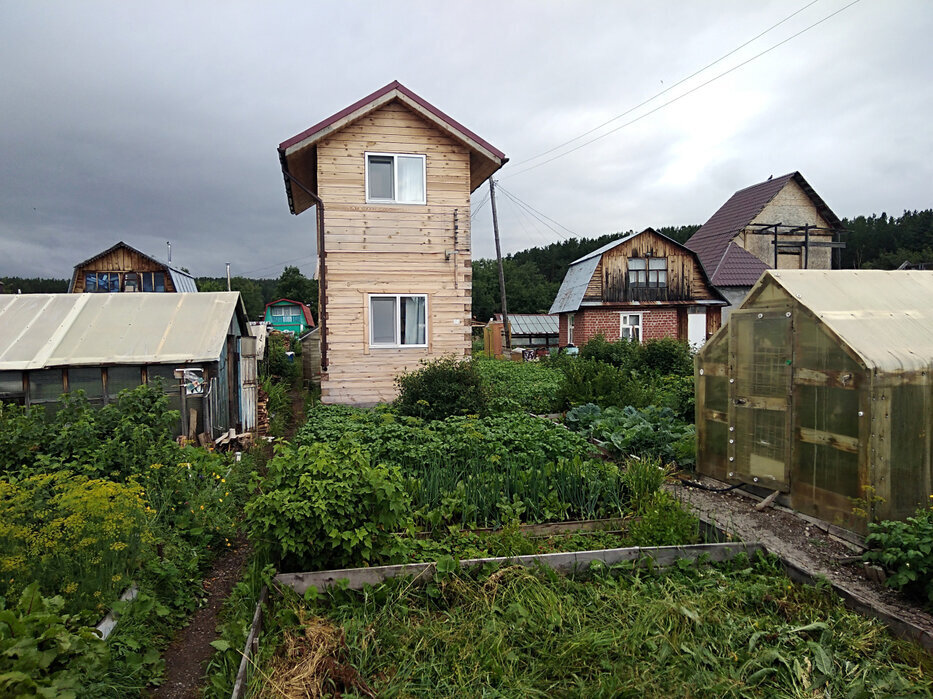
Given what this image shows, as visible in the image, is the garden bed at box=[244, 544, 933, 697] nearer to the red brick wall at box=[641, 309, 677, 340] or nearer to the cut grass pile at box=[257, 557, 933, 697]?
the cut grass pile at box=[257, 557, 933, 697]

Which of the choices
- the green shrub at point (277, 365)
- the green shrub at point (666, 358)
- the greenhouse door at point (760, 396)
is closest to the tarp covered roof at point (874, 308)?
the greenhouse door at point (760, 396)

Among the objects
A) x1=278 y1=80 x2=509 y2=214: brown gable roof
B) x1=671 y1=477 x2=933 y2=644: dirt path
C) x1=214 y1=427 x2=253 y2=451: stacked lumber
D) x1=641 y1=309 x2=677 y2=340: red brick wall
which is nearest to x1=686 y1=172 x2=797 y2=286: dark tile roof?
x1=641 y1=309 x2=677 y2=340: red brick wall

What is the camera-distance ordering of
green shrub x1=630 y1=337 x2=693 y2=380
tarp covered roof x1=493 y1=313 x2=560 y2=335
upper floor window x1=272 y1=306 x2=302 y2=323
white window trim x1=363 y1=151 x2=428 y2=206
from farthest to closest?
upper floor window x1=272 y1=306 x2=302 y2=323 → tarp covered roof x1=493 y1=313 x2=560 y2=335 → green shrub x1=630 y1=337 x2=693 y2=380 → white window trim x1=363 y1=151 x2=428 y2=206

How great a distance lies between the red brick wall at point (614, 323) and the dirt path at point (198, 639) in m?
21.2

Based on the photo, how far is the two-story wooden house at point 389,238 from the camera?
1277 cm

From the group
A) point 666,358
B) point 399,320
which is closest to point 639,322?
point 666,358

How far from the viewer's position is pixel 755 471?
259 inches

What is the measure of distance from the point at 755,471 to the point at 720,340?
1611 millimetres

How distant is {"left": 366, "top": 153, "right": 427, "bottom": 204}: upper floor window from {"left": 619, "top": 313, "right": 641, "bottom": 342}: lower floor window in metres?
14.8

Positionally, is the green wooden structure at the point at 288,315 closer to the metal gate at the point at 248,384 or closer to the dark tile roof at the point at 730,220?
the dark tile roof at the point at 730,220

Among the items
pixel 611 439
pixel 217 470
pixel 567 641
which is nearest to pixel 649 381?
pixel 611 439

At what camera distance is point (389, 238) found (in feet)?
42.8

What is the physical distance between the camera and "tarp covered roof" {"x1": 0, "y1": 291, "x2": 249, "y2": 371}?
8555 mm

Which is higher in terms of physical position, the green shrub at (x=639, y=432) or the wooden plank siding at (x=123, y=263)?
the wooden plank siding at (x=123, y=263)
